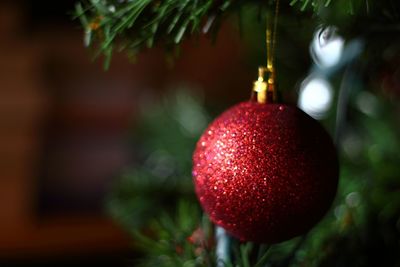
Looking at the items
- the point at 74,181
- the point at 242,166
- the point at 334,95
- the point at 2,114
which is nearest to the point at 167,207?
the point at 334,95

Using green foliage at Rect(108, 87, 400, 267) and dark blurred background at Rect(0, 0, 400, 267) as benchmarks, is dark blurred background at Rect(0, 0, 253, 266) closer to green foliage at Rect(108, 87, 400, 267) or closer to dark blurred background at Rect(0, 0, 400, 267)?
dark blurred background at Rect(0, 0, 400, 267)

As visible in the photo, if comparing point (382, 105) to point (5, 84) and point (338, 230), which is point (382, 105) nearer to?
point (338, 230)

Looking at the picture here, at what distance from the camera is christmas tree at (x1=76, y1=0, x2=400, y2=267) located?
0.28 m

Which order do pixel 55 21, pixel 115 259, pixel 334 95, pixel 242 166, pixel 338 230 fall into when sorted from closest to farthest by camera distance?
pixel 242 166 < pixel 338 230 < pixel 334 95 < pixel 115 259 < pixel 55 21

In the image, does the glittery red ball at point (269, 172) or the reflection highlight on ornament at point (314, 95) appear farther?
the reflection highlight on ornament at point (314, 95)

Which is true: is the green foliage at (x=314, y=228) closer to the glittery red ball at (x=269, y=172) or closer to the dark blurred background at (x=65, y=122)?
the glittery red ball at (x=269, y=172)

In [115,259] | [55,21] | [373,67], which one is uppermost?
[55,21]

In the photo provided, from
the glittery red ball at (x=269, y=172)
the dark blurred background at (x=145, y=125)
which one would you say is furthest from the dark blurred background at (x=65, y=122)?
the glittery red ball at (x=269, y=172)

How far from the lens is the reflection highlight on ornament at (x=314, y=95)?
0.51 metres

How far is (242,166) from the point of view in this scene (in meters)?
0.27

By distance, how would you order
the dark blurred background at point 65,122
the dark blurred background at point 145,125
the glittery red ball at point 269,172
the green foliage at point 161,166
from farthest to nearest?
the dark blurred background at point 65,122 → the green foliage at point 161,166 → the dark blurred background at point 145,125 → the glittery red ball at point 269,172

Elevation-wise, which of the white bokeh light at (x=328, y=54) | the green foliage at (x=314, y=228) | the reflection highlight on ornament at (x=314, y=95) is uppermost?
the white bokeh light at (x=328, y=54)

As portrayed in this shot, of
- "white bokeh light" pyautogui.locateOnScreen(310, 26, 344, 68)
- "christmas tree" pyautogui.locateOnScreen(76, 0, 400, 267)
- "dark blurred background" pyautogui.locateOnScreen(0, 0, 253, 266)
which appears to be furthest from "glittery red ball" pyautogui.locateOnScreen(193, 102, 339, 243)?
"dark blurred background" pyautogui.locateOnScreen(0, 0, 253, 266)

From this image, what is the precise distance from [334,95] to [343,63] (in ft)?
0.32
